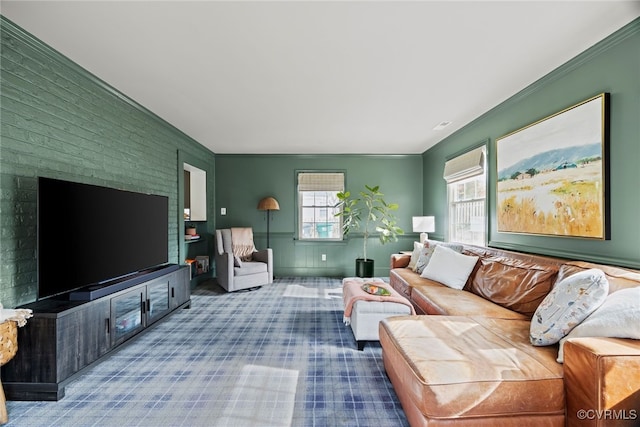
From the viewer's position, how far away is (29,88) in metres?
2.10

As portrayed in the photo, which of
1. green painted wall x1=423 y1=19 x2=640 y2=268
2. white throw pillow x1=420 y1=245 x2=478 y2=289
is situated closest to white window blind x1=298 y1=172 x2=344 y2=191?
white throw pillow x1=420 y1=245 x2=478 y2=289

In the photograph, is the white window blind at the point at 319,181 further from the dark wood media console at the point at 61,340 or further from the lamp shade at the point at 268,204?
the dark wood media console at the point at 61,340

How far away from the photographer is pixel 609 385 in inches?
49.8

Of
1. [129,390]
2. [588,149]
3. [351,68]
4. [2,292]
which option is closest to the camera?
[2,292]

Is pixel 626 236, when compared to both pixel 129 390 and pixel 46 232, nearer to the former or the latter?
pixel 129 390

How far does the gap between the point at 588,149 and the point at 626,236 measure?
69 cm

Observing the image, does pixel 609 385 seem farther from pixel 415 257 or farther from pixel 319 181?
pixel 319 181

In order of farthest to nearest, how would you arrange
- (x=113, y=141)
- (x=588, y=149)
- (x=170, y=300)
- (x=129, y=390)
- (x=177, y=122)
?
(x=177, y=122) < (x=170, y=300) < (x=113, y=141) < (x=588, y=149) < (x=129, y=390)

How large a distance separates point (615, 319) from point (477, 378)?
763 millimetres

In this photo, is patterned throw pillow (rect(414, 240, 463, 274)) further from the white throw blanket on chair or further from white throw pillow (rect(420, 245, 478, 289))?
the white throw blanket on chair

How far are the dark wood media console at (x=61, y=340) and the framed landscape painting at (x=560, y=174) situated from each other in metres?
Result: 3.79

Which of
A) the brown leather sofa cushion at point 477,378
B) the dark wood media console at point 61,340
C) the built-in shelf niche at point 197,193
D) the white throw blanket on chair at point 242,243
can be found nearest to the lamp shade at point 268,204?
the white throw blanket on chair at point 242,243

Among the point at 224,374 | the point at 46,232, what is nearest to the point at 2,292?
the point at 46,232

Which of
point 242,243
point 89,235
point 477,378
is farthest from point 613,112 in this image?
point 242,243
